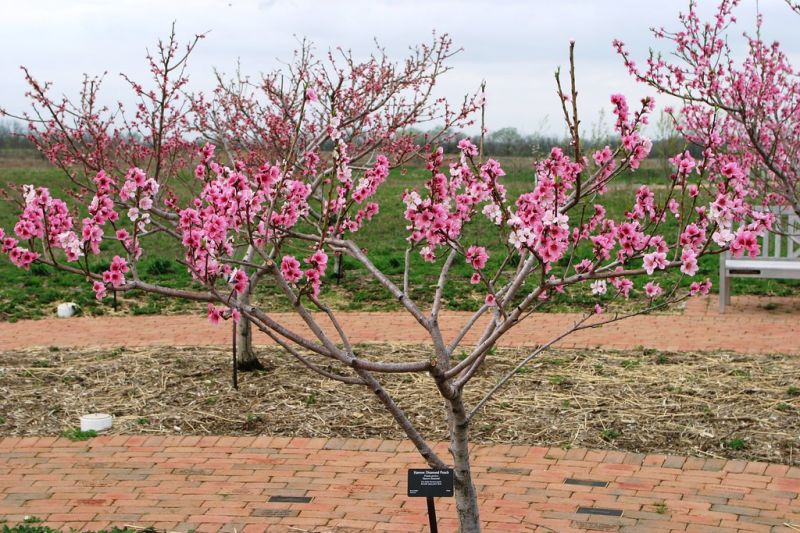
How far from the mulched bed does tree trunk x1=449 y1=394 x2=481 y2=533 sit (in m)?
1.71

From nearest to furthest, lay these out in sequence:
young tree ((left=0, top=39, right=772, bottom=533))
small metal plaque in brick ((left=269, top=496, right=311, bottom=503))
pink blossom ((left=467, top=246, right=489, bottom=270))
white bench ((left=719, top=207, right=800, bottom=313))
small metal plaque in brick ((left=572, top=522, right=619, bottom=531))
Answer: young tree ((left=0, top=39, right=772, bottom=533)) < pink blossom ((left=467, top=246, right=489, bottom=270)) < small metal plaque in brick ((left=572, top=522, right=619, bottom=531)) < small metal plaque in brick ((left=269, top=496, right=311, bottom=503)) < white bench ((left=719, top=207, right=800, bottom=313))

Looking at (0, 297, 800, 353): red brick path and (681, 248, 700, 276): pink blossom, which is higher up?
(681, 248, 700, 276): pink blossom

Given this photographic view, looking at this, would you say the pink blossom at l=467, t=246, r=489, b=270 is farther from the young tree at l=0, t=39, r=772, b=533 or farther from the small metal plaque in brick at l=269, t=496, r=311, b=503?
the small metal plaque in brick at l=269, t=496, r=311, b=503

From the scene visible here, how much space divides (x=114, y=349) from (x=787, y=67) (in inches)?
257

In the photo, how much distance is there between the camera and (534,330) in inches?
368

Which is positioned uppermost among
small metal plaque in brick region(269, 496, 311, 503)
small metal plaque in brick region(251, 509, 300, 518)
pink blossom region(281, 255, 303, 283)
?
pink blossom region(281, 255, 303, 283)

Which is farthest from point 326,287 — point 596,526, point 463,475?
point 463,475

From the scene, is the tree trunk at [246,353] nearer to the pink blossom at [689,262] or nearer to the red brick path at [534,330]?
the red brick path at [534,330]

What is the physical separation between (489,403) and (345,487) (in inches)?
65.2

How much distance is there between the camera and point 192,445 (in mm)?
6031

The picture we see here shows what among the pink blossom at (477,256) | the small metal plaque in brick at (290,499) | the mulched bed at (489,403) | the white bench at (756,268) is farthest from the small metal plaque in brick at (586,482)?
the white bench at (756,268)

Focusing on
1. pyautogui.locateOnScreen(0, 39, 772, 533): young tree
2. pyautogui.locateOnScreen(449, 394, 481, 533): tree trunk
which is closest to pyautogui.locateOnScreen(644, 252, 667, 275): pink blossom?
pyautogui.locateOnScreen(0, 39, 772, 533): young tree

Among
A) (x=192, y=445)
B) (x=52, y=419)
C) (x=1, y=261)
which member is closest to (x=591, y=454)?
(x=192, y=445)

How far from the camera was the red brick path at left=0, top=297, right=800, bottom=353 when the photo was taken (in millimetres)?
8641
